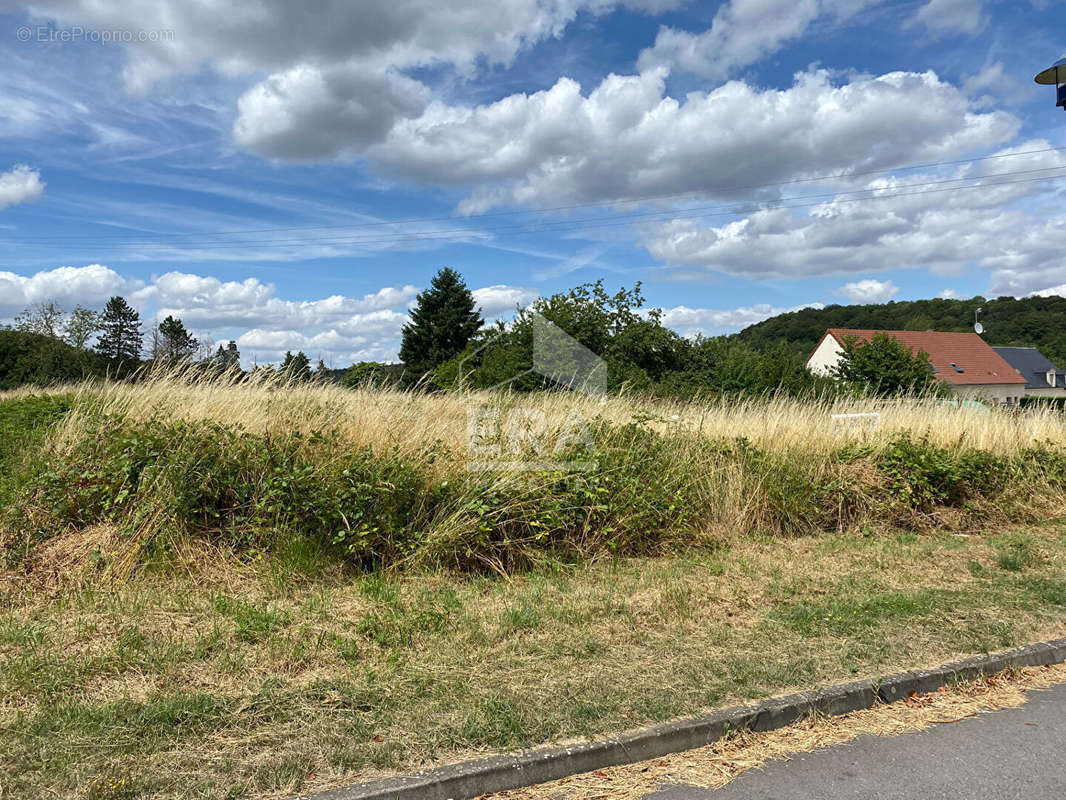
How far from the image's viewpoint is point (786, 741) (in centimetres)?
350

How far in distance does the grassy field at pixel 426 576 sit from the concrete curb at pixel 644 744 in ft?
0.33

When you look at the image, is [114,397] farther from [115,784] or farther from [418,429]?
[115,784]

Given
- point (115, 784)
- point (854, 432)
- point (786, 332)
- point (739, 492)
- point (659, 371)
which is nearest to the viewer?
point (115, 784)

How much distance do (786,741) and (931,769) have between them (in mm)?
630

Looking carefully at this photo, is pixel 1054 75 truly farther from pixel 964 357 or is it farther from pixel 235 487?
pixel 964 357

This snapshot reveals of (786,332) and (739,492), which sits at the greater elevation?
(786,332)

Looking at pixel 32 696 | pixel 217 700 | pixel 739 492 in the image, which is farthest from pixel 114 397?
pixel 739 492

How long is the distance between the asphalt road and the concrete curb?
25 centimetres

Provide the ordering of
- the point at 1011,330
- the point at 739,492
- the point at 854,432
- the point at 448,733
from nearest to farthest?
the point at 448,733
the point at 739,492
the point at 854,432
the point at 1011,330

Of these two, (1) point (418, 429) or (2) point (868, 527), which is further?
(2) point (868, 527)

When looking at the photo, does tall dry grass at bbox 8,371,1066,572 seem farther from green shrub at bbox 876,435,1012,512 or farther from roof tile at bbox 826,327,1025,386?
roof tile at bbox 826,327,1025,386

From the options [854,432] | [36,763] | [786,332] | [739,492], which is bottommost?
[36,763]

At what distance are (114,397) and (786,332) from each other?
78.2m

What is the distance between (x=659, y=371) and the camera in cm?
2195
